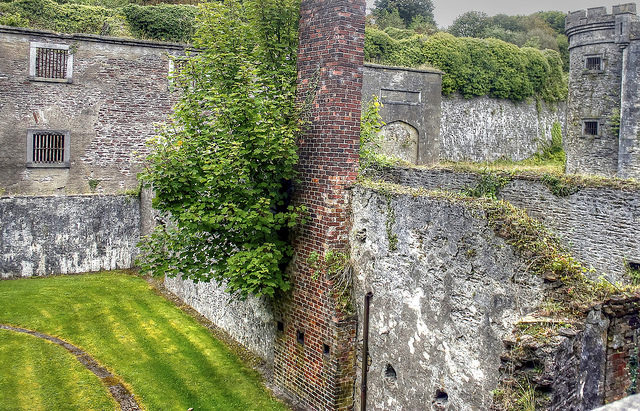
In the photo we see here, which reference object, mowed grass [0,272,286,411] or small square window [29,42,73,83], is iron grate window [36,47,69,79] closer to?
small square window [29,42,73,83]

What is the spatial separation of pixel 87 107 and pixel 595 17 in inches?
841

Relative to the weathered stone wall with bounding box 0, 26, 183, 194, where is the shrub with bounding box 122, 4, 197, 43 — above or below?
above

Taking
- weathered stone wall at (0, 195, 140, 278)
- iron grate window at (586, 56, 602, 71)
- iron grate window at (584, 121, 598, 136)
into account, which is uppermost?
iron grate window at (586, 56, 602, 71)

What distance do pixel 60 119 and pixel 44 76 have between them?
1.59 meters

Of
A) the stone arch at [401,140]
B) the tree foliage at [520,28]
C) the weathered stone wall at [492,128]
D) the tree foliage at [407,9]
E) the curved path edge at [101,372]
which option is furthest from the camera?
the tree foliage at [520,28]

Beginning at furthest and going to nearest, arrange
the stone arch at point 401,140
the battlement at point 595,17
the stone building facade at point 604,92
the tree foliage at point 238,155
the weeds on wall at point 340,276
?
the battlement at point 595,17 < the stone arch at point 401,140 < the stone building facade at point 604,92 < the tree foliage at point 238,155 < the weeds on wall at point 340,276

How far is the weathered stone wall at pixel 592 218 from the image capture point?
9.61 metres

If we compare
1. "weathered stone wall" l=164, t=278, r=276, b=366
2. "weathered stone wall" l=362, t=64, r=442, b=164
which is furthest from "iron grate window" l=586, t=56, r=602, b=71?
"weathered stone wall" l=164, t=278, r=276, b=366

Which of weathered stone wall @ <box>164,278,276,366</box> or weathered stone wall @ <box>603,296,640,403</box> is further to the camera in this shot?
weathered stone wall @ <box>164,278,276,366</box>

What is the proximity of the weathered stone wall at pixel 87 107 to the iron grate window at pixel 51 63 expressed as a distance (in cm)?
31

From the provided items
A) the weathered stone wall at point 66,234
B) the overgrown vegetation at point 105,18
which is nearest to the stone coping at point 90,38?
the overgrown vegetation at point 105,18

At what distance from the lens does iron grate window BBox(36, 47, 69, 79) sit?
20.7 m

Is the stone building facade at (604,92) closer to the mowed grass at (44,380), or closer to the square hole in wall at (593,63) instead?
the square hole in wall at (593,63)

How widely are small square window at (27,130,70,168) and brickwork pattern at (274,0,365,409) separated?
48.4 feet
